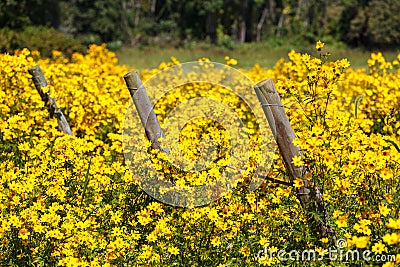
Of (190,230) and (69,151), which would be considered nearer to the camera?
(190,230)


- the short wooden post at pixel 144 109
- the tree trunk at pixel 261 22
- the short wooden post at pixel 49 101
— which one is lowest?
the tree trunk at pixel 261 22

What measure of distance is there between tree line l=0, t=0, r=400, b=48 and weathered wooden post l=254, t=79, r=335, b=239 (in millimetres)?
23784

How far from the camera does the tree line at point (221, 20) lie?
2803cm

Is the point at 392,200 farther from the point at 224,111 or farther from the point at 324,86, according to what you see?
the point at 224,111

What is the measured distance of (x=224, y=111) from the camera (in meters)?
6.14

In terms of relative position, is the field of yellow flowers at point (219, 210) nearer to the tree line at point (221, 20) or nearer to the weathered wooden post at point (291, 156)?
the weathered wooden post at point (291, 156)

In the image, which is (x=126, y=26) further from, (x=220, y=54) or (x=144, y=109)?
(x=144, y=109)

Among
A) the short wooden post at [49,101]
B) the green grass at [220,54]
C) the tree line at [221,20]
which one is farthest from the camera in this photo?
the tree line at [221,20]

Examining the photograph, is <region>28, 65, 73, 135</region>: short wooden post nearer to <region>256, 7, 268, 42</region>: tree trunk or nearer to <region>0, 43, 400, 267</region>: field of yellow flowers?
<region>0, 43, 400, 267</region>: field of yellow flowers

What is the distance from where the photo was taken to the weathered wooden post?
144 inches

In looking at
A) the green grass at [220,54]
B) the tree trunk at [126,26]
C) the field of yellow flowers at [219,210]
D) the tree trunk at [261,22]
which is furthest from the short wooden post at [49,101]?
the tree trunk at [261,22]

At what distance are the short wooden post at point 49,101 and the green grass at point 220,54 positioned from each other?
17.7 metres

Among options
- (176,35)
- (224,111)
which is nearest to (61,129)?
(224,111)

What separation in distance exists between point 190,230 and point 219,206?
26 centimetres
